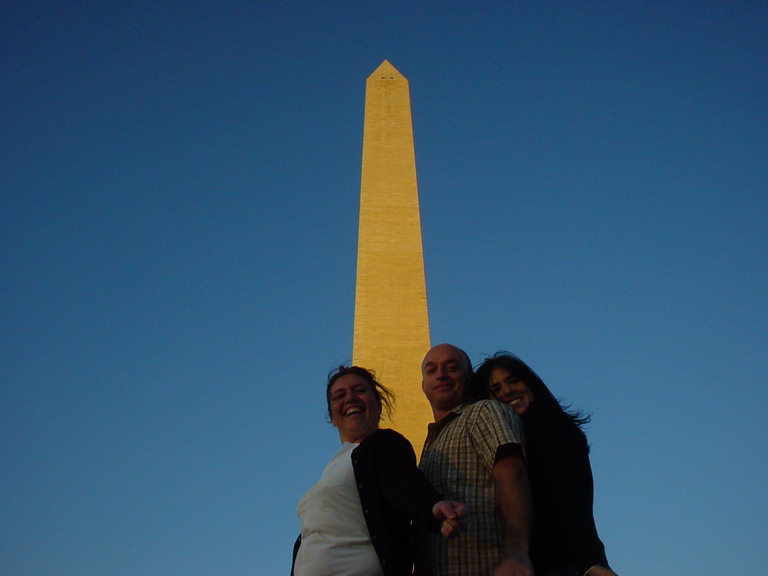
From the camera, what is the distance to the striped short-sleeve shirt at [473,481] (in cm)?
236

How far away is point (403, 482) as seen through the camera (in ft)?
7.26

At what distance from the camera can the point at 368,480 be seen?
7.80 feet

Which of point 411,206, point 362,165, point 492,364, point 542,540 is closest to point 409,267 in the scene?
point 411,206

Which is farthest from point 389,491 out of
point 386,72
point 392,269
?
point 386,72

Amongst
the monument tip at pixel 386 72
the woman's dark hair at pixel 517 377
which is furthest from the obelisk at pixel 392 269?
the woman's dark hair at pixel 517 377

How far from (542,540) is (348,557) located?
0.63 m

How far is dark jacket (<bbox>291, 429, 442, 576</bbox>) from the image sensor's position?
220 cm

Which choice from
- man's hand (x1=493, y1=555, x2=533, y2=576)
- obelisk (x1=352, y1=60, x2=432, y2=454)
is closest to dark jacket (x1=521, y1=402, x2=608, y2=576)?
man's hand (x1=493, y1=555, x2=533, y2=576)

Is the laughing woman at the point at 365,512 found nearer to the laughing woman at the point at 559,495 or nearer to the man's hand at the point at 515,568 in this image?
the man's hand at the point at 515,568

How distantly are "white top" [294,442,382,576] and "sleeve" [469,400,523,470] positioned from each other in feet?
1.36

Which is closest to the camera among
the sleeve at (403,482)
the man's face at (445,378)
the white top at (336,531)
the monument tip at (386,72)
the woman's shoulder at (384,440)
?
the sleeve at (403,482)

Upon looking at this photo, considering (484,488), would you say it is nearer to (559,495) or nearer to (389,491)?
(559,495)

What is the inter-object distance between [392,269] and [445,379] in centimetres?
664

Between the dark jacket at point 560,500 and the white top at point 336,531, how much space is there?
547 millimetres
